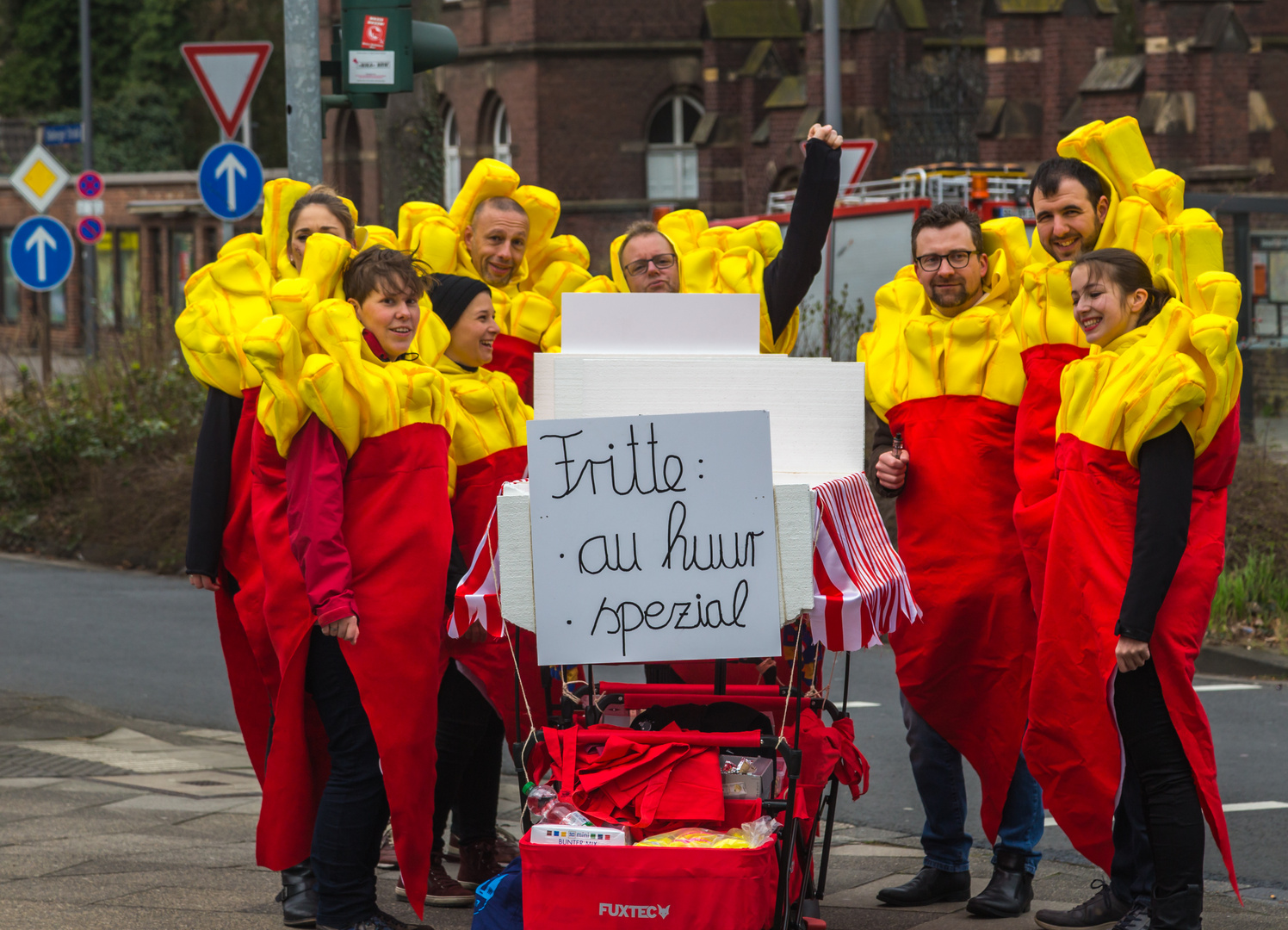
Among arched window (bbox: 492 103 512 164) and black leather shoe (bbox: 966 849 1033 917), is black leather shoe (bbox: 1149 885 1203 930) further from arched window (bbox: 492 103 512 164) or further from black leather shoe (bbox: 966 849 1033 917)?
arched window (bbox: 492 103 512 164)

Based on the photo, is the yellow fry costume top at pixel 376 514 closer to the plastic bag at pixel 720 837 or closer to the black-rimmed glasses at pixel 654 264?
the black-rimmed glasses at pixel 654 264

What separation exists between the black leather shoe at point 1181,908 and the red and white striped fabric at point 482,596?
72.7 inches

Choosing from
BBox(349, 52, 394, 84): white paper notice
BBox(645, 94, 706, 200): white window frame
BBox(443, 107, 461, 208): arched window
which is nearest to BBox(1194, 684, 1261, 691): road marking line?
BBox(349, 52, 394, 84): white paper notice

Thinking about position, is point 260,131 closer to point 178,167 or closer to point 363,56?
point 178,167

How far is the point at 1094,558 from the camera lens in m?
4.30

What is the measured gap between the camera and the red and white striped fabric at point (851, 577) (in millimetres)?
3812

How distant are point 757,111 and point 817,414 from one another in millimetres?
32128

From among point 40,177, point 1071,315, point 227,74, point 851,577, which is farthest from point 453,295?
point 40,177

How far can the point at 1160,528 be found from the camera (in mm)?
4113

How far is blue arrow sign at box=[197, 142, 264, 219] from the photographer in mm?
12742

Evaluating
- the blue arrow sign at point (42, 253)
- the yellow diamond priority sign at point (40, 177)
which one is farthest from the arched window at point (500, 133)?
the blue arrow sign at point (42, 253)

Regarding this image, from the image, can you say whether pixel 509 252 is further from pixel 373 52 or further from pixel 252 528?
pixel 373 52

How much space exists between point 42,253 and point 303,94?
29.6ft

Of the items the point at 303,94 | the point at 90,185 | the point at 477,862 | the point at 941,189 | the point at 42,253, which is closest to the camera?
the point at 477,862
